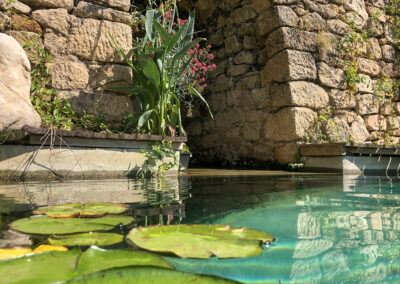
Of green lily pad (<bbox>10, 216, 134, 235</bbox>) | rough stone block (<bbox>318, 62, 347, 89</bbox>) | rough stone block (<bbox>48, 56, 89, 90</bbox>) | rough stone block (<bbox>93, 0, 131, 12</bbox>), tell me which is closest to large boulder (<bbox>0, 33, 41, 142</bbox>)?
rough stone block (<bbox>48, 56, 89, 90</bbox>)

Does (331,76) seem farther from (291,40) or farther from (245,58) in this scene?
(245,58)

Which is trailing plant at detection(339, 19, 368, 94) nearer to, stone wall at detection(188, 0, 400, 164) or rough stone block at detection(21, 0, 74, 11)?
stone wall at detection(188, 0, 400, 164)

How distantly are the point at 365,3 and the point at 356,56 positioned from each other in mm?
991

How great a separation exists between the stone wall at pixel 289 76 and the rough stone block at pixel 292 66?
0.04 feet

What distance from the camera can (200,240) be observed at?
2.01 feet

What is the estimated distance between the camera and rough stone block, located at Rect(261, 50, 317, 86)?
3639mm

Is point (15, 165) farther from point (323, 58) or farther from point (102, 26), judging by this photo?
point (323, 58)

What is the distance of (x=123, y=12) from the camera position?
2.88 metres

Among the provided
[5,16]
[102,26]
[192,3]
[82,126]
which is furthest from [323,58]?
[5,16]

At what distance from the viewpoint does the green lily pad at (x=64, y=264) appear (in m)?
0.41

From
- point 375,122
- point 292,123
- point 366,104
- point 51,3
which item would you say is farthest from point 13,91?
point 375,122

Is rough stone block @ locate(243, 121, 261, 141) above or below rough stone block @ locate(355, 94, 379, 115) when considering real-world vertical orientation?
below

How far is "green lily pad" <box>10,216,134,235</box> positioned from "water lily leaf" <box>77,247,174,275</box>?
23 centimetres

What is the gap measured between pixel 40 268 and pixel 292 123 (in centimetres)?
348
